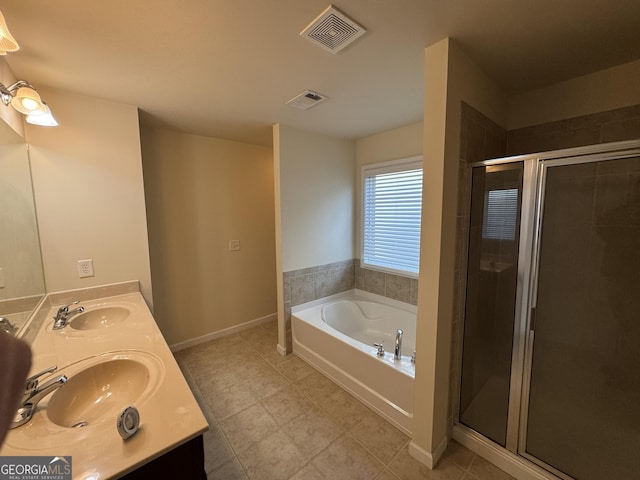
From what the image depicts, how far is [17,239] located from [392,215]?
286 cm

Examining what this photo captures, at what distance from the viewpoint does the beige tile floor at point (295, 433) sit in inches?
60.2

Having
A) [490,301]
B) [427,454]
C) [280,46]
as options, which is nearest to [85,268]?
[280,46]

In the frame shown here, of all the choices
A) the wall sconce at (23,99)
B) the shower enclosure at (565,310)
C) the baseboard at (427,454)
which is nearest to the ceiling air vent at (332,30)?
the shower enclosure at (565,310)

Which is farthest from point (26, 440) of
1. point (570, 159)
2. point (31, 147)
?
point (570, 159)

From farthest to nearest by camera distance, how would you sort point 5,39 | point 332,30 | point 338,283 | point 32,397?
1. point 338,283
2. point 332,30
3. point 5,39
4. point 32,397

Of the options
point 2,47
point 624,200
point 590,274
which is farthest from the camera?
point 590,274

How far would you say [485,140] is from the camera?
172 cm

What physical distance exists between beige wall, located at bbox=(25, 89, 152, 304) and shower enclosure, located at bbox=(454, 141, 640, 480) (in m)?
2.53

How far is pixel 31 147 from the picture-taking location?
5.60 ft

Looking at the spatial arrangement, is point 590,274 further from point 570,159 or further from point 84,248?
point 84,248

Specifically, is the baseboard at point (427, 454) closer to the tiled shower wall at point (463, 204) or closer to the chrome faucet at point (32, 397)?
the tiled shower wall at point (463, 204)

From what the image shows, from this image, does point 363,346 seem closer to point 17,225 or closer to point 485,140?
point 485,140

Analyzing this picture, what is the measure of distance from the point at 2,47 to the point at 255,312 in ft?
9.96

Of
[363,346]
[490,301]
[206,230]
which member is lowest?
[363,346]
